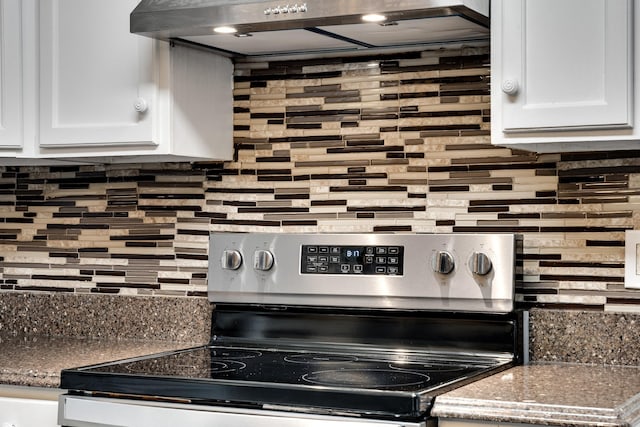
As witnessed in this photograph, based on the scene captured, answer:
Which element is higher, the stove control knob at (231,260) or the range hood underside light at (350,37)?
the range hood underside light at (350,37)

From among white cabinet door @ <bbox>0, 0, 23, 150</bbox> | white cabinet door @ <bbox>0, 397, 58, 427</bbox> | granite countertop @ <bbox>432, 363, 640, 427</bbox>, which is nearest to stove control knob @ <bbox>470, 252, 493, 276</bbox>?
granite countertop @ <bbox>432, 363, 640, 427</bbox>

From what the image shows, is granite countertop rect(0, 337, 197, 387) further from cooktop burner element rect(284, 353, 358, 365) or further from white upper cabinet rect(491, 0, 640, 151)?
white upper cabinet rect(491, 0, 640, 151)

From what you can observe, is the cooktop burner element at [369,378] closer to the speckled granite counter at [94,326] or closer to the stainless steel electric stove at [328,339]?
the stainless steel electric stove at [328,339]

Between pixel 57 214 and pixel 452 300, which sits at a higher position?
pixel 57 214

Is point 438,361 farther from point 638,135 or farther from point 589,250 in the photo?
point 638,135

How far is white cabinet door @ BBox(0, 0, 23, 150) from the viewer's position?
2.74 metres

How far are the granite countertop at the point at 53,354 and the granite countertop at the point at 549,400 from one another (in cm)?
91

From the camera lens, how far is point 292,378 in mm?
2162

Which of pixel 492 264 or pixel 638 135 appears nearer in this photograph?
pixel 638 135

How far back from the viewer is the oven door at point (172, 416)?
78.9 inches

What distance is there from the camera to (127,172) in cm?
300

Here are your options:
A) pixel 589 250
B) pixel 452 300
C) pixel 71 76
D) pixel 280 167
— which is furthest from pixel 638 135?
pixel 71 76

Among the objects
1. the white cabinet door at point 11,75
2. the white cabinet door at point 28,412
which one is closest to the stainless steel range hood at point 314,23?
the white cabinet door at point 11,75

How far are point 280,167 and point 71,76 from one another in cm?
59
